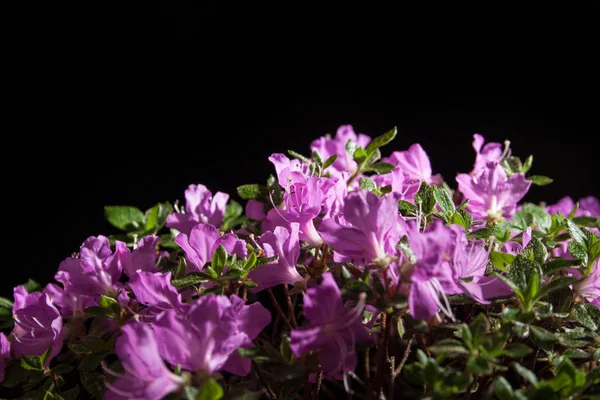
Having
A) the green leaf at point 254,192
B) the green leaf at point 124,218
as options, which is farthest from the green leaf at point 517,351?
the green leaf at point 124,218

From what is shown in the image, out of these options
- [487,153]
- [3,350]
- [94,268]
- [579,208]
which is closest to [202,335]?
[94,268]

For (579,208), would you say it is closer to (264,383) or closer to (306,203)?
(306,203)

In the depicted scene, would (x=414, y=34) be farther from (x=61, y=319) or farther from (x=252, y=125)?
(x=61, y=319)

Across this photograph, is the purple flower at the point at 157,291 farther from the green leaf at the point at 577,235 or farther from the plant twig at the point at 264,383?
the green leaf at the point at 577,235

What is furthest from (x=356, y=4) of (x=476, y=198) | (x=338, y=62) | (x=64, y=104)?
(x=476, y=198)

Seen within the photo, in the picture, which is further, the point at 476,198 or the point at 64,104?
the point at 64,104

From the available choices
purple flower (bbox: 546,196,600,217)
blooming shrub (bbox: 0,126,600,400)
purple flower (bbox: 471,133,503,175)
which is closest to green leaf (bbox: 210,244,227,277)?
blooming shrub (bbox: 0,126,600,400)

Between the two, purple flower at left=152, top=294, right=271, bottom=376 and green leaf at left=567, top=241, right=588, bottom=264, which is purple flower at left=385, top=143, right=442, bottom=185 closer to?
green leaf at left=567, top=241, right=588, bottom=264
